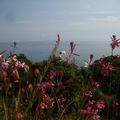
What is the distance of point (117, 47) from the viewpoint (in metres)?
4.71

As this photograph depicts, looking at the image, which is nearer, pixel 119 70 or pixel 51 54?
pixel 51 54

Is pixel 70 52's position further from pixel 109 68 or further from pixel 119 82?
pixel 119 82

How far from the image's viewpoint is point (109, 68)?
15.6 feet

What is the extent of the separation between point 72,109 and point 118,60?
3.12 meters

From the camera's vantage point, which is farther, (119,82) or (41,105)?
(119,82)

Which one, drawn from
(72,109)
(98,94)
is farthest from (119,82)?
(72,109)

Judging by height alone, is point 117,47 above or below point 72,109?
above

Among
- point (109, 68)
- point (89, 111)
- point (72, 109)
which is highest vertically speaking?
point (109, 68)

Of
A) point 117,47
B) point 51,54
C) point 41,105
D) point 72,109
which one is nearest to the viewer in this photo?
point 51,54

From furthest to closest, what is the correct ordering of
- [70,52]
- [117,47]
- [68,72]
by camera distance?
[68,72] < [117,47] < [70,52]

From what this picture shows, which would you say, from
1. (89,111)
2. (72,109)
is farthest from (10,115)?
(72,109)

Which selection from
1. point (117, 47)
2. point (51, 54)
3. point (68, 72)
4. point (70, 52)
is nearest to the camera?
point (51, 54)

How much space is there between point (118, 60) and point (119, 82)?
1531mm

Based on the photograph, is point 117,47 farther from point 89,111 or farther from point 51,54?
point 51,54
